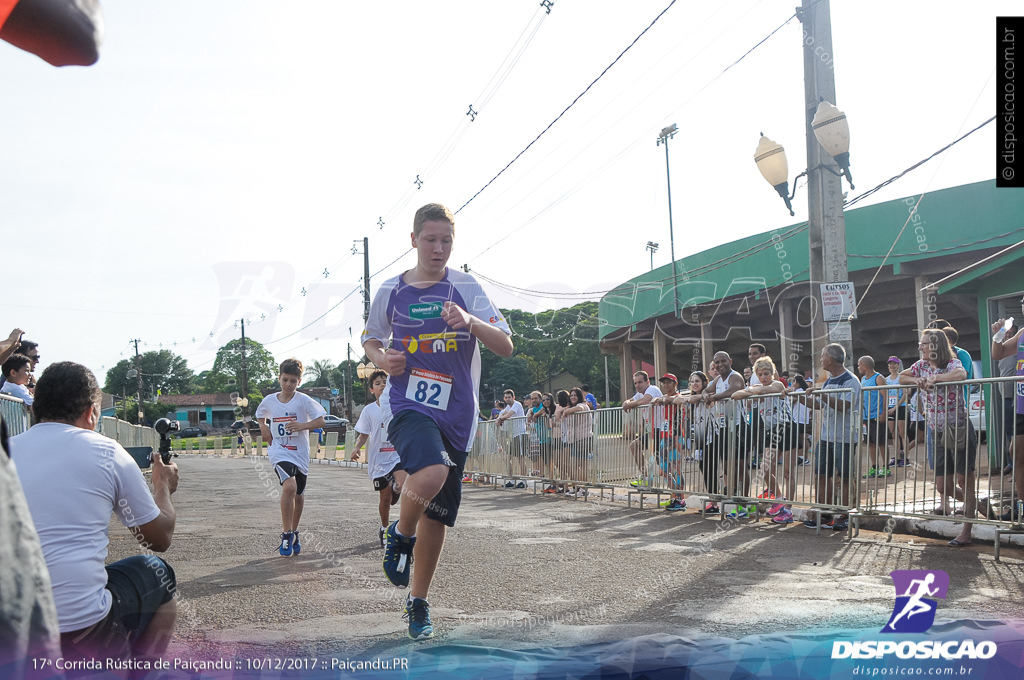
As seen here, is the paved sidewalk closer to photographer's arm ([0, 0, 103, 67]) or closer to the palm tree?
photographer's arm ([0, 0, 103, 67])

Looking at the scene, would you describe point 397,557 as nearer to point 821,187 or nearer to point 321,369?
point 821,187

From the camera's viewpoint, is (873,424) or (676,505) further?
(676,505)

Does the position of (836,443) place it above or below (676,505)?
above

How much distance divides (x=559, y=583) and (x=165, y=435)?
296 centimetres

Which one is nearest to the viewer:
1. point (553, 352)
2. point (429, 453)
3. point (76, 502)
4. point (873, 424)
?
point (76, 502)

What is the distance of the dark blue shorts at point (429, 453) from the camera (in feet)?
13.7

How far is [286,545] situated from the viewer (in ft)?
25.4

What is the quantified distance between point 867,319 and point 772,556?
2147cm

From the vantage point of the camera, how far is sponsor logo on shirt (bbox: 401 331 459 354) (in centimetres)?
439

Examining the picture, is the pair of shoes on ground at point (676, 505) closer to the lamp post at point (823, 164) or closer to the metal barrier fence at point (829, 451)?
the metal barrier fence at point (829, 451)

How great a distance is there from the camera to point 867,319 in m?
26.8

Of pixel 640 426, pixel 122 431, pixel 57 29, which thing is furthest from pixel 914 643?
pixel 122 431

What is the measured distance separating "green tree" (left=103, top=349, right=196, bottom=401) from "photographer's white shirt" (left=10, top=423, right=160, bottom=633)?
114 m

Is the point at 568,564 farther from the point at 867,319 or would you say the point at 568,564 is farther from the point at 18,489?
the point at 867,319
